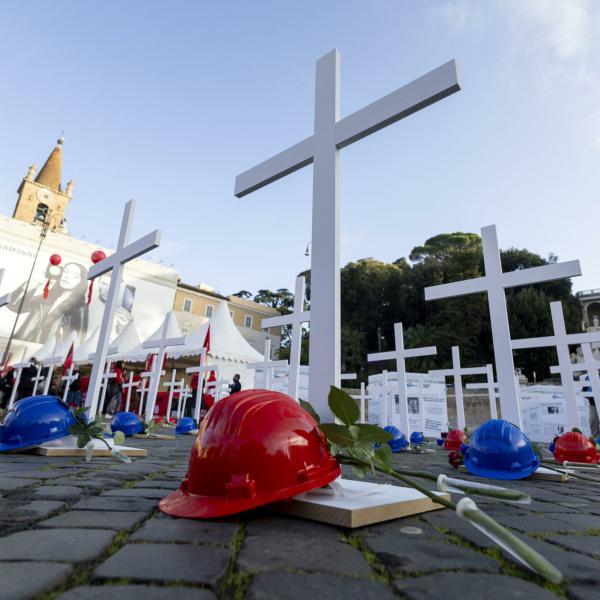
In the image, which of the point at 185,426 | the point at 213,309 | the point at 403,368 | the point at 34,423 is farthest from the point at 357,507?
the point at 213,309

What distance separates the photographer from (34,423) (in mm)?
3869

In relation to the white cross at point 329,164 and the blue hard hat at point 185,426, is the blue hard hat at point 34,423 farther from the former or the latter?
the blue hard hat at point 185,426

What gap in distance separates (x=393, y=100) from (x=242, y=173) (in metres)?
1.38

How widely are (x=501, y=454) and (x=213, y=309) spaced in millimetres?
40280

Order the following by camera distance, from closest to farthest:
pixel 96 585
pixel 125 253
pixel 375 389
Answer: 1. pixel 96 585
2. pixel 125 253
3. pixel 375 389

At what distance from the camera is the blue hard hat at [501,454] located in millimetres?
3648

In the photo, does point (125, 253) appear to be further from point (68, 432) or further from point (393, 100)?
point (393, 100)

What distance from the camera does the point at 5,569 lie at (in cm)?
104

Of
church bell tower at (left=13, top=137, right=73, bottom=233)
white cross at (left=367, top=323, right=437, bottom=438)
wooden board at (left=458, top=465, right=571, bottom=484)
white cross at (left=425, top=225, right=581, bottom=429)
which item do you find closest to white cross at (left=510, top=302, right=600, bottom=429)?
white cross at (left=367, top=323, right=437, bottom=438)

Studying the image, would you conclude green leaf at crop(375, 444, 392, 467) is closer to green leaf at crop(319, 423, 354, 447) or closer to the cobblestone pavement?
green leaf at crop(319, 423, 354, 447)

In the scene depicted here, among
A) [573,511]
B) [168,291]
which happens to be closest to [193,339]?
[573,511]

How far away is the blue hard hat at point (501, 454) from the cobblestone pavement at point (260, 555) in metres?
1.70

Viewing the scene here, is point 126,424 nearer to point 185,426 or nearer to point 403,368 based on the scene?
point 185,426

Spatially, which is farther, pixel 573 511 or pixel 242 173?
pixel 242 173
